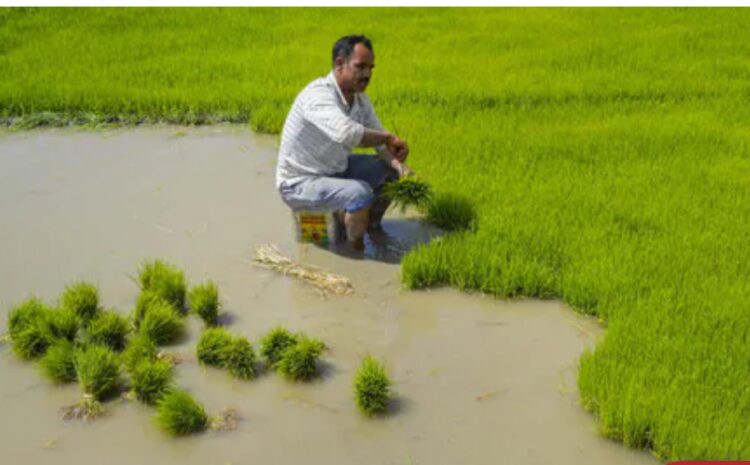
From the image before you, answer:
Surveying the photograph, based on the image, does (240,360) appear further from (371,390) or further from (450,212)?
(450,212)

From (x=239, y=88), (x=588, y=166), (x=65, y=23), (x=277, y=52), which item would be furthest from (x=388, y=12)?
(x=588, y=166)

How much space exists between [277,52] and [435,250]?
4126mm

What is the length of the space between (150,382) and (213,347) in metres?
0.35

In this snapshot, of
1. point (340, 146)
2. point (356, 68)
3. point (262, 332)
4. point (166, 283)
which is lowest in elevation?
point (262, 332)

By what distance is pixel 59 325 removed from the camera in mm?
3973

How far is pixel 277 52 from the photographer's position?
26.6ft

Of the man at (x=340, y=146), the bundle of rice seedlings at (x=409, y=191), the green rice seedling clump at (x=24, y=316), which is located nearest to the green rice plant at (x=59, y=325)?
the green rice seedling clump at (x=24, y=316)

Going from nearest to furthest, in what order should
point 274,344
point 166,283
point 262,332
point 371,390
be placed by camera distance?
point 371,390, point 274,344, point 262,332, point 166,283

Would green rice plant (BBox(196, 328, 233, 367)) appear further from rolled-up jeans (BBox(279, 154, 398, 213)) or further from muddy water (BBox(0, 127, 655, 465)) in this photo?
rolled-up jeans (BBox(279, 154, 398, 213))

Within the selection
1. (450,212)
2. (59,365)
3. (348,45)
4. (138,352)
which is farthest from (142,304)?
(450,212)

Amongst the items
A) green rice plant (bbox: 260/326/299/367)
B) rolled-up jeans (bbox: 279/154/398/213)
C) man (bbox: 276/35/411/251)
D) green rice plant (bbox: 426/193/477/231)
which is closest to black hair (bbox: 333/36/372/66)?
man (bbox: 276/35/411/251)

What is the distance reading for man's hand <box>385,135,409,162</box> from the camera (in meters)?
4.63

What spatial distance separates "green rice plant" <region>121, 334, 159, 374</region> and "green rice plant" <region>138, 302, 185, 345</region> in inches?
2.4

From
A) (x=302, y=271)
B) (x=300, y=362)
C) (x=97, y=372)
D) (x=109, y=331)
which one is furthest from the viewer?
(x=302, y=271)
